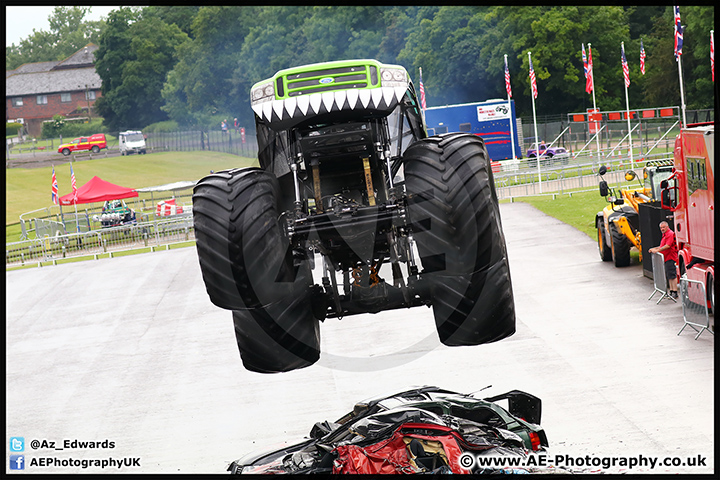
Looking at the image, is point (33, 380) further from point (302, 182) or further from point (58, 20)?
point (58, 20)

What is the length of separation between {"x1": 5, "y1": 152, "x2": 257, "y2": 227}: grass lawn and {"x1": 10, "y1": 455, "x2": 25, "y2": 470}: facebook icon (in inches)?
2021

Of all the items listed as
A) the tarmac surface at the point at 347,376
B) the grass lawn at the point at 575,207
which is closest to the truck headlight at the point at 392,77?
the tarmac surface at the point at 347,376

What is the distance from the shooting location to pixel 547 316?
1967 centimetres

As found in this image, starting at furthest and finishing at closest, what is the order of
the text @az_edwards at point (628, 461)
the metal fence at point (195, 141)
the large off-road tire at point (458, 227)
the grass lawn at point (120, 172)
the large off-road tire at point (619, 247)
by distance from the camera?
the metal fence at point (195, 141)
the grass lawn at point (120, 172)
the large off-road tire at point (619, 247)
the text @az_edwards at point (628, 461)
the large off-road tire at point (458, 227)

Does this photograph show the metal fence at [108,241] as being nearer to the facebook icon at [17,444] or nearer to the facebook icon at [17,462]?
the facebook icon at [17,444]

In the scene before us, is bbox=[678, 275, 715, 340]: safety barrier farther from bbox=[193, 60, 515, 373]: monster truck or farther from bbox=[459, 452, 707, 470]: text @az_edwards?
bbox=[193, 60, 515, 373]: monster truck

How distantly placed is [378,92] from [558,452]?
6168 millimetres

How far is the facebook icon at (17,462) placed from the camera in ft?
44.5

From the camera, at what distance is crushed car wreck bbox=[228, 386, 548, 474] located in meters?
8.04

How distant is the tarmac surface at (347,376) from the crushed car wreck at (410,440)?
1.85m

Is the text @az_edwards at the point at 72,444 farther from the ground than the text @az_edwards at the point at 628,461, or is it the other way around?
the text @az_edwards at the point at 628,461

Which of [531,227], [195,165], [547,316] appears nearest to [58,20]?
[195,165]

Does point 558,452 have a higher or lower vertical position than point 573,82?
lower

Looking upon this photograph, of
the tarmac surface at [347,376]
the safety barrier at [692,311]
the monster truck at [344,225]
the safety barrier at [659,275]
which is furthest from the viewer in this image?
the safety barrier at [659,275]
